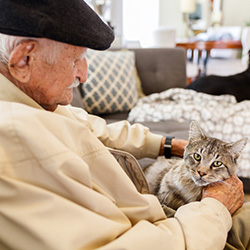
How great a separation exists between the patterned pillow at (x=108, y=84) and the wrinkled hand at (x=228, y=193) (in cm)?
146

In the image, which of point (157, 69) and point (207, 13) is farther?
point (207, 13)

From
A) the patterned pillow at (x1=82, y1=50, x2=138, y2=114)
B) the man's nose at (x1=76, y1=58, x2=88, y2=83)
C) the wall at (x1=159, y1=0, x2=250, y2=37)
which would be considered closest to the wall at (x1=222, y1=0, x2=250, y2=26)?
the wall at (x1=159, y1=0, x2=250, y2=37)

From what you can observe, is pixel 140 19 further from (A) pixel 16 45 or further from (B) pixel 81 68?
(A) pixel 16 45

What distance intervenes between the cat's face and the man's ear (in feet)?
2.49

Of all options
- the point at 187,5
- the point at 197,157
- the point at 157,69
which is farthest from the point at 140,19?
the point at 197,157

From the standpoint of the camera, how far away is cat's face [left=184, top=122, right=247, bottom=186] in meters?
1.11

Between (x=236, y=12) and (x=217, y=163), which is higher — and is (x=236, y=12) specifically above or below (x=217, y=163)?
above

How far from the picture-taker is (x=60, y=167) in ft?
1.95

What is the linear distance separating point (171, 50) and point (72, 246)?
2.72 meters

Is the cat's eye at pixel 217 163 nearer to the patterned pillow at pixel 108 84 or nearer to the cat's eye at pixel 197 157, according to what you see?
the cat's eye at pixel 197 157

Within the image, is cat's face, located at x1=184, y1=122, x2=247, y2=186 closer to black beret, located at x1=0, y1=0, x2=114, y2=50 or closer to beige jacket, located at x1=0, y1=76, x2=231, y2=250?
beige jacket, located at x1=0, y1=76, x2=231, y2=250

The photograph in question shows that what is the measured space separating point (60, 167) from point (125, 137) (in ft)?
2.55

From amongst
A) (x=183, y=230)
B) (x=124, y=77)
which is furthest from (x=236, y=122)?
(x=183, y=230)

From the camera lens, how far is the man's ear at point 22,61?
671mm
